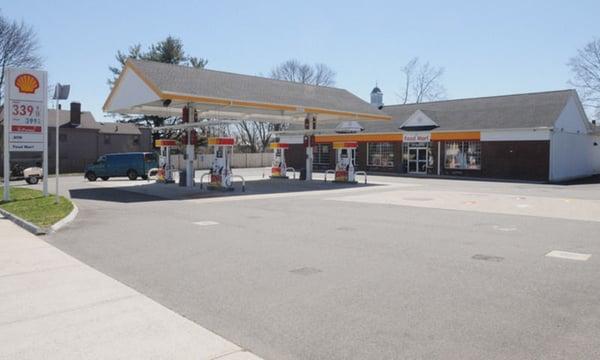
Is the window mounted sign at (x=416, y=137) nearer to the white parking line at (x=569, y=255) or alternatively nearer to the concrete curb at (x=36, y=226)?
the concrete curb at (x=36, y=226)

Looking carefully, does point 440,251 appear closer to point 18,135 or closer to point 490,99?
point 18,135

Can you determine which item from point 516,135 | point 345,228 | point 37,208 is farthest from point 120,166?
point 516,135

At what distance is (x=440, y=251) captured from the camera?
9.44 meters

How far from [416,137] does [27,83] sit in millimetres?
29301

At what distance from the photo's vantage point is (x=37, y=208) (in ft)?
50.6

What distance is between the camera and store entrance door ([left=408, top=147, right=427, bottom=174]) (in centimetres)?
4084

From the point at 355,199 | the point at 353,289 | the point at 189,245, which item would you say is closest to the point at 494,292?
the point at 353,289

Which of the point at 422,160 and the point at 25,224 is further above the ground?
the point at 422,160

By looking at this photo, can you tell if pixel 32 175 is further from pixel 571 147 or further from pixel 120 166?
pixel 571 147

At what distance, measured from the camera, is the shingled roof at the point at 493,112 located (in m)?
35.3

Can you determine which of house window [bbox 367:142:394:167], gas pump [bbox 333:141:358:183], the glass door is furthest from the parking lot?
house window [bbox 367:142:394:167]

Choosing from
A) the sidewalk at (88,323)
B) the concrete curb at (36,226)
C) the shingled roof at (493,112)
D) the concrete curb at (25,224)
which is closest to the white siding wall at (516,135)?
the shingled roof at (493,112)

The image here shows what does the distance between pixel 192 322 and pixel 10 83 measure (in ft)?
54.1

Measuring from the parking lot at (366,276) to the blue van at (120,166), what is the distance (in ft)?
59.7
